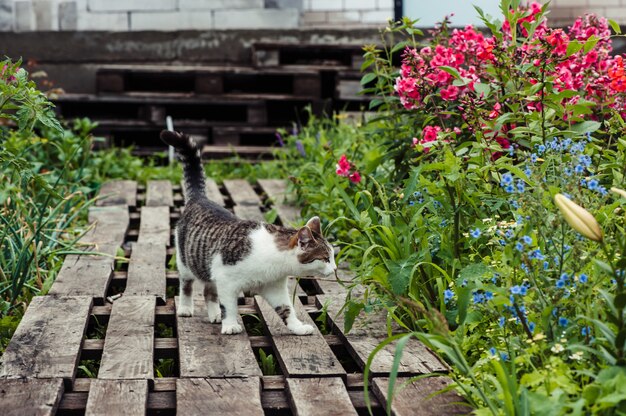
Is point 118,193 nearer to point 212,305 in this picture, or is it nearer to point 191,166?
point 191,166

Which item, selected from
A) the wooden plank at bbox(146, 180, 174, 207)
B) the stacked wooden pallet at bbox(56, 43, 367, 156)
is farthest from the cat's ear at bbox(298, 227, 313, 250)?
the stacked wooden pallet at bbox(56, 43, 367, 156)

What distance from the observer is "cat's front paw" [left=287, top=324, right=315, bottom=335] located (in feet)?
10.6

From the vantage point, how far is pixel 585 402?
84.4 inches

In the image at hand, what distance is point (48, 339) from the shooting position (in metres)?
3.11

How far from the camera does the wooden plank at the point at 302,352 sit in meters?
2.84

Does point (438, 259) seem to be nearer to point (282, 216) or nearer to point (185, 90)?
point (282, 216)

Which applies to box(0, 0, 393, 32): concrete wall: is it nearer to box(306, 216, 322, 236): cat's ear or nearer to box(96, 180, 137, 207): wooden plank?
box(96, 180, 137, 207): wooden plank

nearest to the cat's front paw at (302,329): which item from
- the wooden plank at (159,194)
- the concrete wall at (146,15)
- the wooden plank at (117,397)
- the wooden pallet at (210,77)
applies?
the wooden plank at (117,397)

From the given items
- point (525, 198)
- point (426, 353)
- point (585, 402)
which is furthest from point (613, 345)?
point (426, 353)

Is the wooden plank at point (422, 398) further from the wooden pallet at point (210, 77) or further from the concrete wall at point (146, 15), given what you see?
the concrete wall at point (146, 15)

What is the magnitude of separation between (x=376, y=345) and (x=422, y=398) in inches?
19.8

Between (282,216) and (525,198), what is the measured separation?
2.71 metres

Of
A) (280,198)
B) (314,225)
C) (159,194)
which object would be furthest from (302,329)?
(159,194)

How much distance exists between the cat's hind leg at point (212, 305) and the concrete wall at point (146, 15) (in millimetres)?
5190
